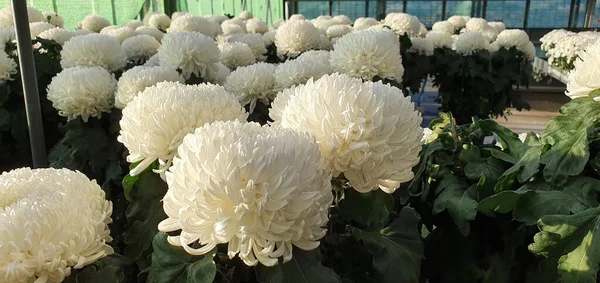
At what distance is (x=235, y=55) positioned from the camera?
1791 mm

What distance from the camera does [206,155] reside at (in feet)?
1.48

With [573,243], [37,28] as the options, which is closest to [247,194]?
[573,243]

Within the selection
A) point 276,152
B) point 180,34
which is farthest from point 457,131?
point 180,34

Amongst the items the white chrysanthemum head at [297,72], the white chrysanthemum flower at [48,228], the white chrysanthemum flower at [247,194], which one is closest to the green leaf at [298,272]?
the white chrysanthemum flower at [247,194]

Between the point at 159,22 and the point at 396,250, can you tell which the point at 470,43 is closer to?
the point at 159,22

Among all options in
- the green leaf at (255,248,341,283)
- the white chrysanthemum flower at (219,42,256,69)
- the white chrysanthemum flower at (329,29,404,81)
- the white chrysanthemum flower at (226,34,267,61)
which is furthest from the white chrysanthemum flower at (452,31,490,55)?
the green leaf at (255,248,341,283)

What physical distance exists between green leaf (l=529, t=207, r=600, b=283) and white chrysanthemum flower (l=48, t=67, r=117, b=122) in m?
0.95

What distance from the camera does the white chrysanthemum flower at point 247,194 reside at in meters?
0.44

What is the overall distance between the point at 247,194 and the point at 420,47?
3.05 meters

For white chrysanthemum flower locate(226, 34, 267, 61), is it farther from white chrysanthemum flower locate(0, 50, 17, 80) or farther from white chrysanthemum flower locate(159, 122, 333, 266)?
white chrysanthemum flower locate(159, 122, 333, 266)

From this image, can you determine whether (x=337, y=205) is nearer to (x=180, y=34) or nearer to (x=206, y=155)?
(x=206, y=155)

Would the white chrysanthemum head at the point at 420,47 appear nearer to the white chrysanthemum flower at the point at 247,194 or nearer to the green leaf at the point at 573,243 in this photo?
the green leaf at the point at 573,243

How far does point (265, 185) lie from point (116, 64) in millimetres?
1214

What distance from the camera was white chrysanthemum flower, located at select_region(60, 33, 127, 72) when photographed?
145 cm
